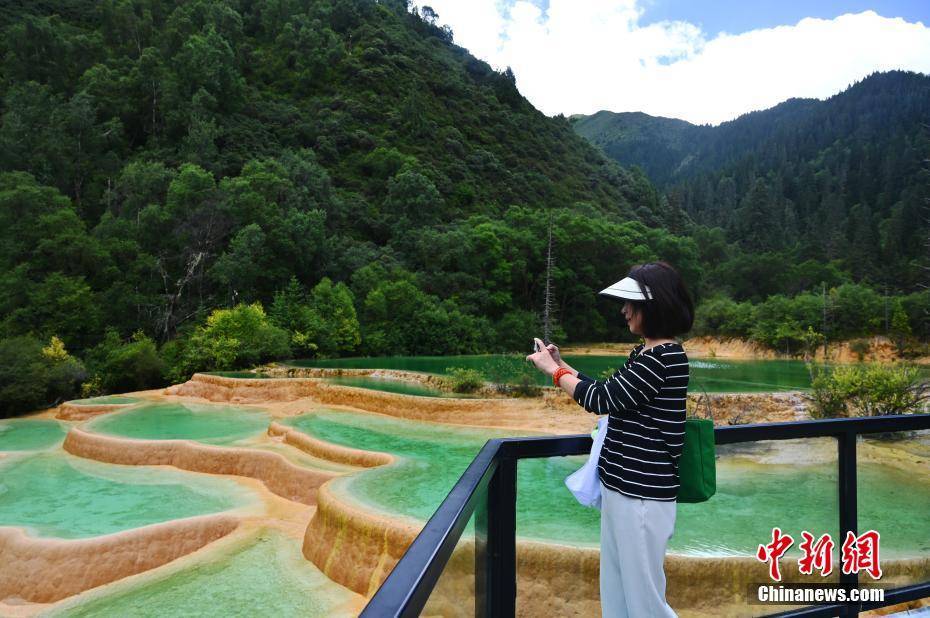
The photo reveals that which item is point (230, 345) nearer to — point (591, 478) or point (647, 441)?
point (591, 478)

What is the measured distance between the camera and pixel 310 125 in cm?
4956

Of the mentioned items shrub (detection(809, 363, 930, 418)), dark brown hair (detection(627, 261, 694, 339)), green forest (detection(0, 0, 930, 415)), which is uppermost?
green forest (detection(0, 0, 930, 415))

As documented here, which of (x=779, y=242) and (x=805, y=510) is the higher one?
(x=779, y=242)

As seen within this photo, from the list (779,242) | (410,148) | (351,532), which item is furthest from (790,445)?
(779,242)

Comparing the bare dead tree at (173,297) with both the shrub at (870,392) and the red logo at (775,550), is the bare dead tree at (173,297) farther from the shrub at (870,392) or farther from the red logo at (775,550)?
the red logo at (775,550)

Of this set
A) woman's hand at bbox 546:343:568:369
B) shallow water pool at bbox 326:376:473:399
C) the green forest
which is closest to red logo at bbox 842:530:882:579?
woman's hand at bbox 546:343:568:369

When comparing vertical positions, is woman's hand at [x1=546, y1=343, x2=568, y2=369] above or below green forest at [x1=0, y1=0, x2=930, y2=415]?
below

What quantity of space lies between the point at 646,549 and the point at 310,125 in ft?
173

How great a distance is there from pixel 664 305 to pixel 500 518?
0.92 meters

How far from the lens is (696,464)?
190 centimetres

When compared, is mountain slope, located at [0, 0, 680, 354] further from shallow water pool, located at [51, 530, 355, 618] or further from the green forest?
shallow water pool, located at [51, 530, 355, 618]

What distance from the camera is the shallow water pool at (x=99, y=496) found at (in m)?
9.10

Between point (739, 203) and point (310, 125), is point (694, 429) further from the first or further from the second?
point (739, 203)

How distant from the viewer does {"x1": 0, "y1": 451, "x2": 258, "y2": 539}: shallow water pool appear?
910 cm
